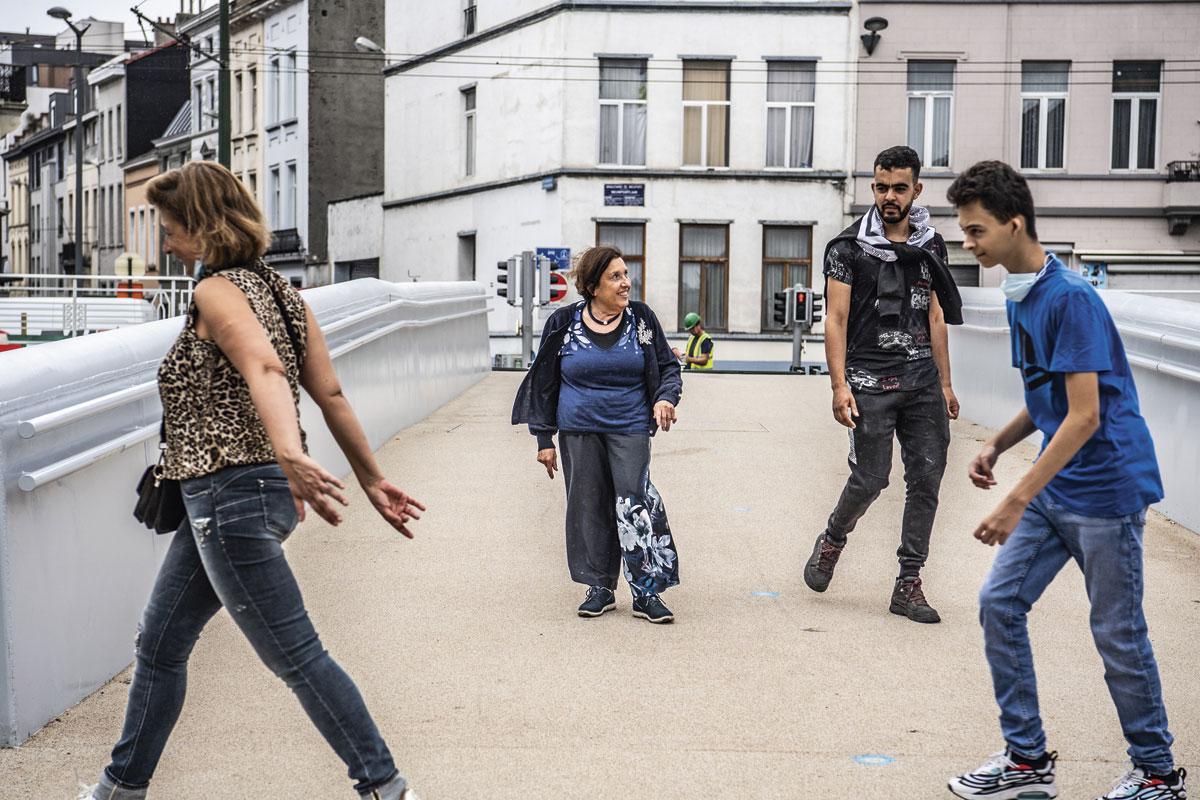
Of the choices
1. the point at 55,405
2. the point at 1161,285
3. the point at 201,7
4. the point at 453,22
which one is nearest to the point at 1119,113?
the point at 1161,285

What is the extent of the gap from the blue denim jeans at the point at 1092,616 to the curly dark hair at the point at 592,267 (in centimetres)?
289

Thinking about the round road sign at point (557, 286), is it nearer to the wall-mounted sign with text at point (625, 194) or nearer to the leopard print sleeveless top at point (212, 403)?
the wall-mounted sign with text at point (625, 194)

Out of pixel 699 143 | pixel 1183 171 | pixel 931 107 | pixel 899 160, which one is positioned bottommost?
pixel 899 160

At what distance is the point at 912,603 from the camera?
6816mm

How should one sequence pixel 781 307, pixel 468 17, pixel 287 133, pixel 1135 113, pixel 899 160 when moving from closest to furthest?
1. pixel 899 160
2. pixel 781 307
3. pixel 1135 113
4. pixel 468 17
5. pixel 287 133

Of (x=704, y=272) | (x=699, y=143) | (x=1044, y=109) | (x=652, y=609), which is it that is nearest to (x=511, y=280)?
(x=704, y=272)

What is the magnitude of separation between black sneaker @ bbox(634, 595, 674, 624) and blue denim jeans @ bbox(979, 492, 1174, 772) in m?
2.51

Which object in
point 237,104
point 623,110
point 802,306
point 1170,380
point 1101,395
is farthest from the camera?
point 237,104

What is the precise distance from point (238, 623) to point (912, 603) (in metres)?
3.64

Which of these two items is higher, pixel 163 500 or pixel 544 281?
pixel 544 281

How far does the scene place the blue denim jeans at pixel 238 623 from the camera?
12.6ft

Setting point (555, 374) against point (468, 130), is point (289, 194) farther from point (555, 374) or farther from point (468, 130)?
point (555, 374)

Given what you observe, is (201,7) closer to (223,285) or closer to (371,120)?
(371,120)

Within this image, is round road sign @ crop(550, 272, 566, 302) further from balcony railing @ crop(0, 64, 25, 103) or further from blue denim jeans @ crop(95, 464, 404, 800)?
blue denim jeans @ crop(95, 464, 404, 800)
